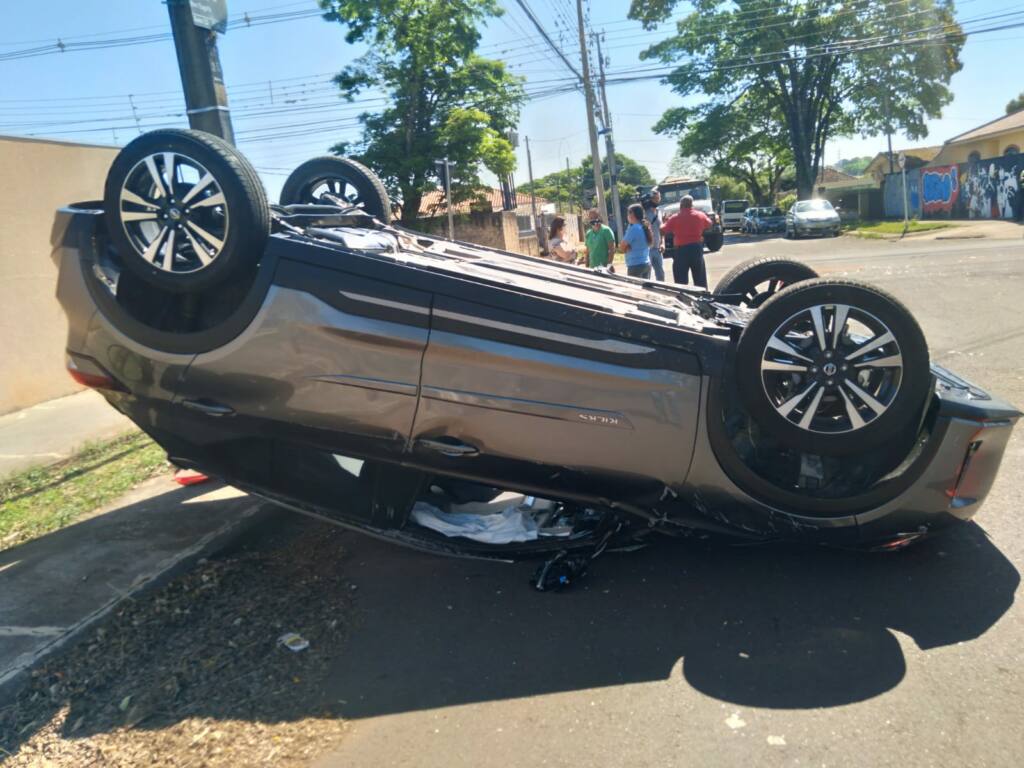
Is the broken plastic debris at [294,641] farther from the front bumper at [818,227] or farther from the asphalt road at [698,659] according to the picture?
the front bumper at [818,227]

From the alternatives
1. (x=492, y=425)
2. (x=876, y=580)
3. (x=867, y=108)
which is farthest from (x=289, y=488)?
(x=867, y=108)

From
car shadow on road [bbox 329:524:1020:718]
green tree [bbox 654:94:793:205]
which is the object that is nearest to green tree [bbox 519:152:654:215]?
green tree [bbox 654:94:793:205]

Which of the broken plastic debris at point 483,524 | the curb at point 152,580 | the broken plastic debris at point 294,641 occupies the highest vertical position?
the broken plastic debris at point 483,524

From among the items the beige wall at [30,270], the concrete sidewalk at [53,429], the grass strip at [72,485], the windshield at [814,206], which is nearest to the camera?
the grass strip at [72,485]

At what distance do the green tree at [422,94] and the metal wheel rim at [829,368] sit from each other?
24.0 m

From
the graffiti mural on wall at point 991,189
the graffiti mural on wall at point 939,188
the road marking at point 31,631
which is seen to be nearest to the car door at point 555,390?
the road marking at point 31,631

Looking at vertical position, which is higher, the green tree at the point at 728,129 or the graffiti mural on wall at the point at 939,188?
the green tree at the point at 728,129

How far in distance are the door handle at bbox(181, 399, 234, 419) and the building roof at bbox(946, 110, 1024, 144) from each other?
41.3 meters

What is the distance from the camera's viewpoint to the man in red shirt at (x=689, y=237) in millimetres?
10648

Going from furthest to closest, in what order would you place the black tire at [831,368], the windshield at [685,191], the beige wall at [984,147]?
the windshield at [685,191] → the beige wall at [984,147] → the black tire at [831,368]

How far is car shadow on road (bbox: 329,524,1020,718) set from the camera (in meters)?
3.13

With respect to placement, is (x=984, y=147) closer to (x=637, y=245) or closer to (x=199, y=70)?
(x=637, y=245)

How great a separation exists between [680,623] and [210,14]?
19.2 ft

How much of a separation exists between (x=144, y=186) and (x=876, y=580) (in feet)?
13.1
